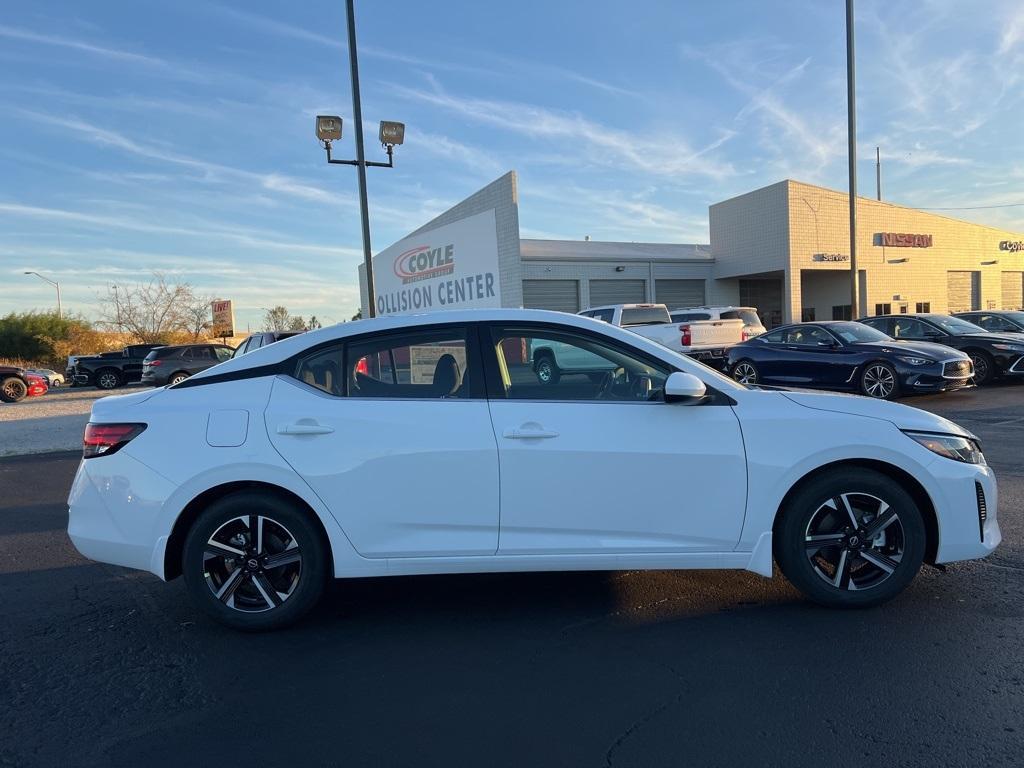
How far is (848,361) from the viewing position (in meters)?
12.5

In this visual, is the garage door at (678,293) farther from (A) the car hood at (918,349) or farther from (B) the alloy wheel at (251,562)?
(B) the alloy wheel at (251,562)

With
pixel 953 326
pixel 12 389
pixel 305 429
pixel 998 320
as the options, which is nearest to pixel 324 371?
pixel 305 429

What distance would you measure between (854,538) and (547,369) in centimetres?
182

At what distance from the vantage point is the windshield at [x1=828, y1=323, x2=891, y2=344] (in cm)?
1289

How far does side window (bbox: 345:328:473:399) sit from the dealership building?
22.3 m

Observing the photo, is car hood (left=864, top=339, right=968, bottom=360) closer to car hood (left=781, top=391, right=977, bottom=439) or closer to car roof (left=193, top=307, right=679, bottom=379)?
car hood (left=781, top=391, right=977, bottom=439)

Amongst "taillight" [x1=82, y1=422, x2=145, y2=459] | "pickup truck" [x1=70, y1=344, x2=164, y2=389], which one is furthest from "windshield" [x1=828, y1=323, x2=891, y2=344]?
"pickup truck" [x1=70, y1=344, x2=164, y2=389]

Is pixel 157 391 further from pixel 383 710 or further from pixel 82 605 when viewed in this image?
pixel 383 710

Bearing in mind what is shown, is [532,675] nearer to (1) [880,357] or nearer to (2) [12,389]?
(1) [880,357]

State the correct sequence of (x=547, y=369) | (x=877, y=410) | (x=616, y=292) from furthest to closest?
(x=616, y=292) → (x=547, y=369) → (x=877, y=410)

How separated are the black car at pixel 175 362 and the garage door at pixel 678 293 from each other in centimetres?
2152

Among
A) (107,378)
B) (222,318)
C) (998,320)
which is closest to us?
(998,320)

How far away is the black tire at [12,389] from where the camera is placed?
20453 millimetres

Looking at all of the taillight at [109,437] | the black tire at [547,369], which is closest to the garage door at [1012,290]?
the black tire at [547,369]
